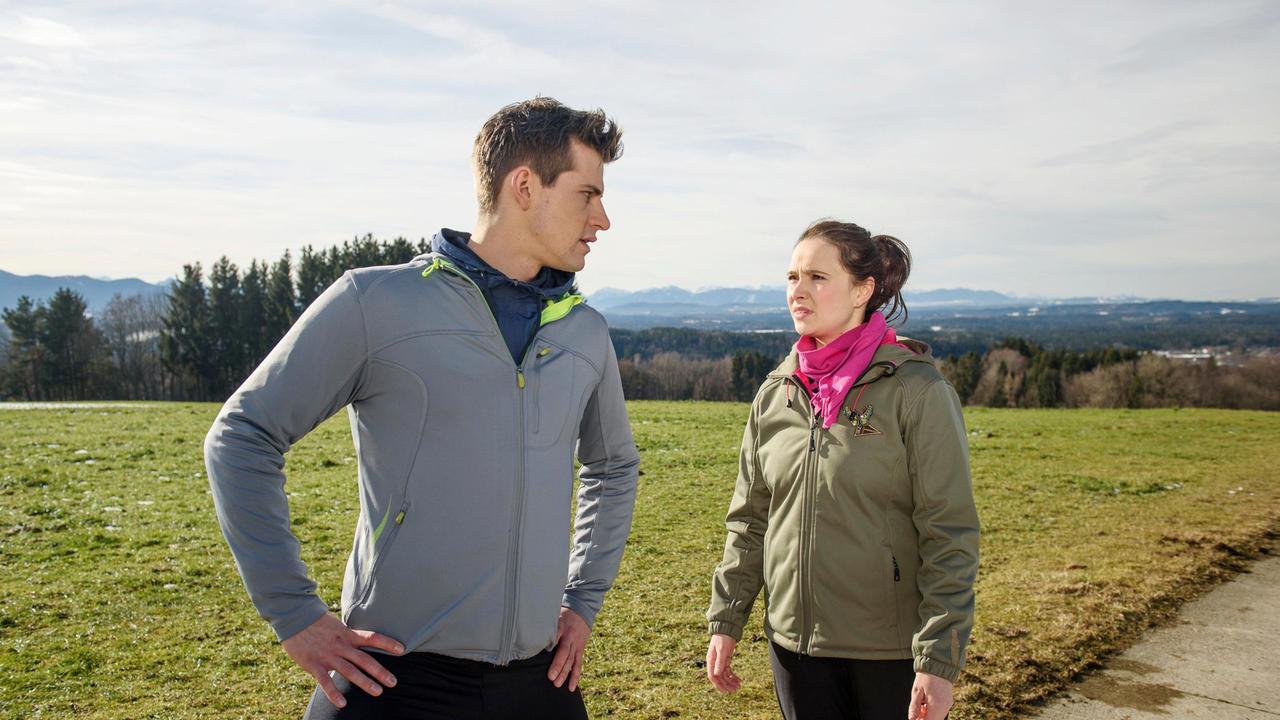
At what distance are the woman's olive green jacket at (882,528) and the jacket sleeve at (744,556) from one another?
0.64 feet

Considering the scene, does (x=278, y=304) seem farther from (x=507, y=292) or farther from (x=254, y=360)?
(x=507, y=292)

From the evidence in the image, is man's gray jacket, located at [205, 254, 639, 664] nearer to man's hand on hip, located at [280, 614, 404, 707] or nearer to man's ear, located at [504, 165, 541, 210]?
man's hand on hip, located at [280, 614, 404, 707]

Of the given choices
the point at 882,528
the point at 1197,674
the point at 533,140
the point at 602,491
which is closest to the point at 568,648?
the point at 602,491

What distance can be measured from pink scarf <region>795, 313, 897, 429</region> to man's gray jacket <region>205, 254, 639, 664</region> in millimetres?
1080

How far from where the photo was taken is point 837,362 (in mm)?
3035

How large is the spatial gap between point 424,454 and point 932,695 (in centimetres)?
176

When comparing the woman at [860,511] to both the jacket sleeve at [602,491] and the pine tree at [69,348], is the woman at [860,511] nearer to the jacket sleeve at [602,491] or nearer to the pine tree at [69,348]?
the jacket sleeve at [602,491]

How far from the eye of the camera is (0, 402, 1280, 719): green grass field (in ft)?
17.5

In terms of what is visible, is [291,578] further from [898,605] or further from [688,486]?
[688,486]

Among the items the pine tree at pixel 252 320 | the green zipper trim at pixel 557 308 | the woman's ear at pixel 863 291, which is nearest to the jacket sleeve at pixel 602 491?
the green zipper trim at pixel 557 308

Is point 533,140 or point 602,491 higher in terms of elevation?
point 533,140

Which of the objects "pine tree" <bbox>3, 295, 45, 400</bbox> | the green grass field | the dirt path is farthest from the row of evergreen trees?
the dirt path

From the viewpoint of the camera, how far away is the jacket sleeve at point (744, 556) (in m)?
3.22

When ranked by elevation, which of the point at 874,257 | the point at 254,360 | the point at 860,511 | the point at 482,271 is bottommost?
the point at 254,360
